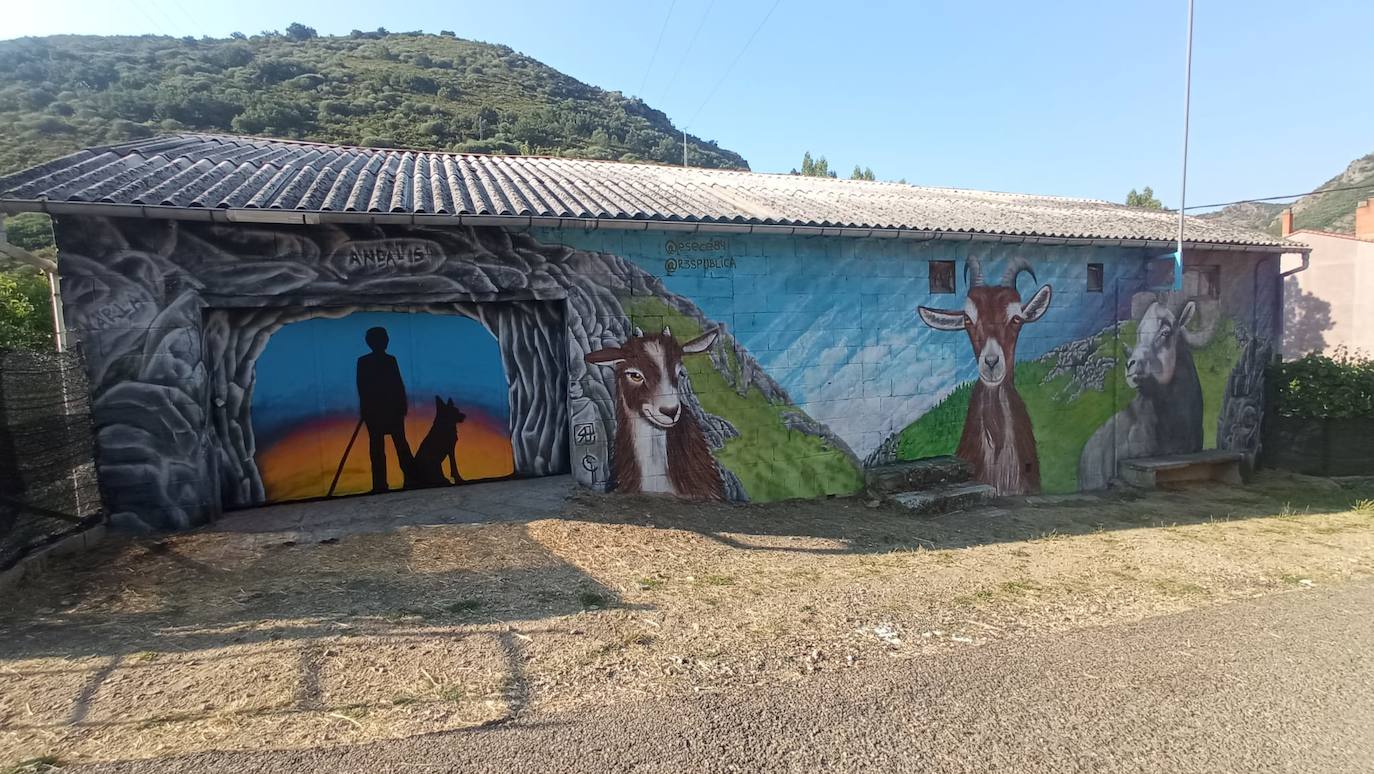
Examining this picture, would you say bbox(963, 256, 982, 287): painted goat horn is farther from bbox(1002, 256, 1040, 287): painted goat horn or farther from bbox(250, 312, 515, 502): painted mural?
bbox(250, 312, 515, 502): painted mural

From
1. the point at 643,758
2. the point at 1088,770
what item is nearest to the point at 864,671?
the point at 1088,770

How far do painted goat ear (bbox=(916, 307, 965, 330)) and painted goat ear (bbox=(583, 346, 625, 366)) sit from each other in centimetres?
359

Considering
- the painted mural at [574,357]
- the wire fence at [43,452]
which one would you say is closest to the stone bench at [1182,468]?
the painted mural at [574,357]

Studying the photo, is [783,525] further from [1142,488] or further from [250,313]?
[1142,488]

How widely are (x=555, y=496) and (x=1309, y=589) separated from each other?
19.0 feet

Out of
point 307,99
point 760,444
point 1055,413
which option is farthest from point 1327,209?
point 307,99

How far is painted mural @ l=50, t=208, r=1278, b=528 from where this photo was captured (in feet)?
17.3

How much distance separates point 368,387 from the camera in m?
6.10

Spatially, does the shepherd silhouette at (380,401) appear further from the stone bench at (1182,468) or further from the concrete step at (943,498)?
the stone bench at (1182,468)

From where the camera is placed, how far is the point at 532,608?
12.7 ft

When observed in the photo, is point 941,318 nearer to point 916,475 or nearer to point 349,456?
point 916,475

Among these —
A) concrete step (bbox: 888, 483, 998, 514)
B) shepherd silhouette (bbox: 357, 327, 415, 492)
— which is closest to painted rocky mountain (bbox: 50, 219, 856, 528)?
shepherd silhouette (bbox: 357, 327, 415, 492)

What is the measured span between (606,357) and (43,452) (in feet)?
13.8

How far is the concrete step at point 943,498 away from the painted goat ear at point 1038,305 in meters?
2.30
